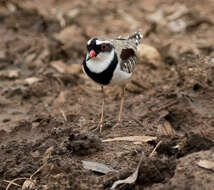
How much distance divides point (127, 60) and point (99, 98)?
5.48ft

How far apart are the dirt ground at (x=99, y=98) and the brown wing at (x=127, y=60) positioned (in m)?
0.70

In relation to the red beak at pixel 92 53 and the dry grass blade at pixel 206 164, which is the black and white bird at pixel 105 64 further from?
the dry grass blade at pixel 206 164

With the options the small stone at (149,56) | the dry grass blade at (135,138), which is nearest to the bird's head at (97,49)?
the dry grass blade at (135,138)

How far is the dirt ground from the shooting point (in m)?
4.64

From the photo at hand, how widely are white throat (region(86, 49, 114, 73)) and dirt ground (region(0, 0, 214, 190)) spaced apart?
0.78 meters

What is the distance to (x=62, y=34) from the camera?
10086 mm

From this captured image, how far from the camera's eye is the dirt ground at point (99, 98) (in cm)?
464

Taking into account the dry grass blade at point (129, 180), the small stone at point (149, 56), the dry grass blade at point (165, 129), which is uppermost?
the small stone at point (149, 56)

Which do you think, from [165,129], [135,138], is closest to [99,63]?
[135,138]

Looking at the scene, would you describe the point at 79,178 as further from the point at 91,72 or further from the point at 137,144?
the point at 91,72

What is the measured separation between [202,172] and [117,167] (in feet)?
3.26

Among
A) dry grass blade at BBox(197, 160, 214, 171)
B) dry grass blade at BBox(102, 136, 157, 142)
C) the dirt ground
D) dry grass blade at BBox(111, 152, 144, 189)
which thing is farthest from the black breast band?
dry grass blade at BBox(197, 160, 214, 171)

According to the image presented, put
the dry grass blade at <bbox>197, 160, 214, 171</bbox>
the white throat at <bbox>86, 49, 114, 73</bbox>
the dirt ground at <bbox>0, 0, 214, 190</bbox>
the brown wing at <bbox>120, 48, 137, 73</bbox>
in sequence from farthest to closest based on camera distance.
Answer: the brown wing at <bbox>120, 48, 137, 73</bbox>, the white throat at <bbox>86, 49, 114, 73</bbox>, the dirt ground at <bbox>0, 0, 214, 190</bbox>, the dry grass blade at <bbox>197, 160, 214, 171</bbox>

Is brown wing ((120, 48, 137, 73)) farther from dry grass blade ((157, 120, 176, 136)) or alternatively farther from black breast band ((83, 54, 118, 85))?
dry grass blade ((157, 120, 176, 136))
